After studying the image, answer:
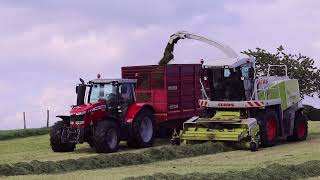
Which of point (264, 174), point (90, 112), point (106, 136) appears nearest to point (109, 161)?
point (106, 136)

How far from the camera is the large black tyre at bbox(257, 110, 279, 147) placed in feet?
67.3

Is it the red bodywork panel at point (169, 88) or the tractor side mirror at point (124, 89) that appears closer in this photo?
the tractor side mirror at point (124, 89)

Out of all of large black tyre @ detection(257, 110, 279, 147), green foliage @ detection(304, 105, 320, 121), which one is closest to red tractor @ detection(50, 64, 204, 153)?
large black tyre @ detection(257, 110, 279, 147)

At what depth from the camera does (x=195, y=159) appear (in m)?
17.1

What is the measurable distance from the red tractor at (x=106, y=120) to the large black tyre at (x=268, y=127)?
3.98 metres

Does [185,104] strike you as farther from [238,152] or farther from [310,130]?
[310,130]

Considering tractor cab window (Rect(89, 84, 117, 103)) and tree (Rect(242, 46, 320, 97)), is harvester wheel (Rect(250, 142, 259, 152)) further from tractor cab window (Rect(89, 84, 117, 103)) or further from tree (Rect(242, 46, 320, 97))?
tree (Rect(242, 46, 320, 97))

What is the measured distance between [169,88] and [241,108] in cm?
303

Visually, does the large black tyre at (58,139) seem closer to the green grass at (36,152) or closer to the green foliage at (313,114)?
the green grass at (36,152)

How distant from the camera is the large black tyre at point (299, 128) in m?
23.4

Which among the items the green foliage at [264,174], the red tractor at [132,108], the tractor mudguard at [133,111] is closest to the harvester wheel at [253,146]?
the red tractor at [132,108]

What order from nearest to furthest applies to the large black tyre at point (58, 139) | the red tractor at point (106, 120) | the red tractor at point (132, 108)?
the red tractor at point (106, 120), the red tractor at point (132, 108), the large black tyre at point (58, 139)

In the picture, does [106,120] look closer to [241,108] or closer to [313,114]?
[241,108]

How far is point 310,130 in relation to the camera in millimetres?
28375
